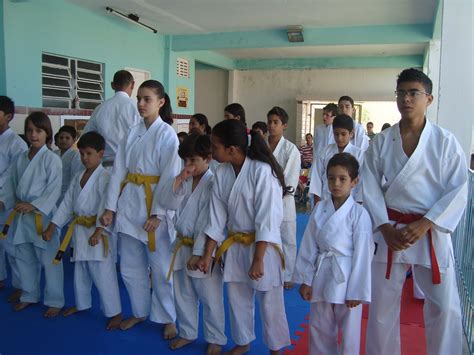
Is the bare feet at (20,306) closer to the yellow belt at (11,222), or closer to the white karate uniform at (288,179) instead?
the yellow belt at (11,222)

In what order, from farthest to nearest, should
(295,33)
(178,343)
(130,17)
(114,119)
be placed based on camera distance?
(295,33)
(130,17)
(114,119)
(178,343)

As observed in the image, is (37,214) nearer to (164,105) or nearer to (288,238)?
(164,105)

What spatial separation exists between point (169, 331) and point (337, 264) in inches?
55.5

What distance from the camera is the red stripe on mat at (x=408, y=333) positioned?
9.75ft

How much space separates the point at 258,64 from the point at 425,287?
11788 mm

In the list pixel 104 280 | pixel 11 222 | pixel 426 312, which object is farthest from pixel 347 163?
pixel 11 222

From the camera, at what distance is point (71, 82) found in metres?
6.96

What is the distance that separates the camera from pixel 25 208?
3.46 m

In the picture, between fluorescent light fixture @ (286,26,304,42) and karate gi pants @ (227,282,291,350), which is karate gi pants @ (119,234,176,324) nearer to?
karate gi pants @ (227,282,291,350)

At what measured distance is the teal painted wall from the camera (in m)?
5.75

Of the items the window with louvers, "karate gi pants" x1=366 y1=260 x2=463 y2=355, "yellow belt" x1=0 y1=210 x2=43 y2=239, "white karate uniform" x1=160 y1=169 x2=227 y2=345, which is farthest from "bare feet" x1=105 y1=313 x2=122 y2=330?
the window with louvers

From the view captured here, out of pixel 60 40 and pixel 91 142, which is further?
pixel 60 40

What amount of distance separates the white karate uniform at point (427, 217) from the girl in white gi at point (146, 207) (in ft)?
4.47

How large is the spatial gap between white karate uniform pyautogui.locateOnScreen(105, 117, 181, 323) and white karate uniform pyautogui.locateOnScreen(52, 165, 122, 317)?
0.15m
